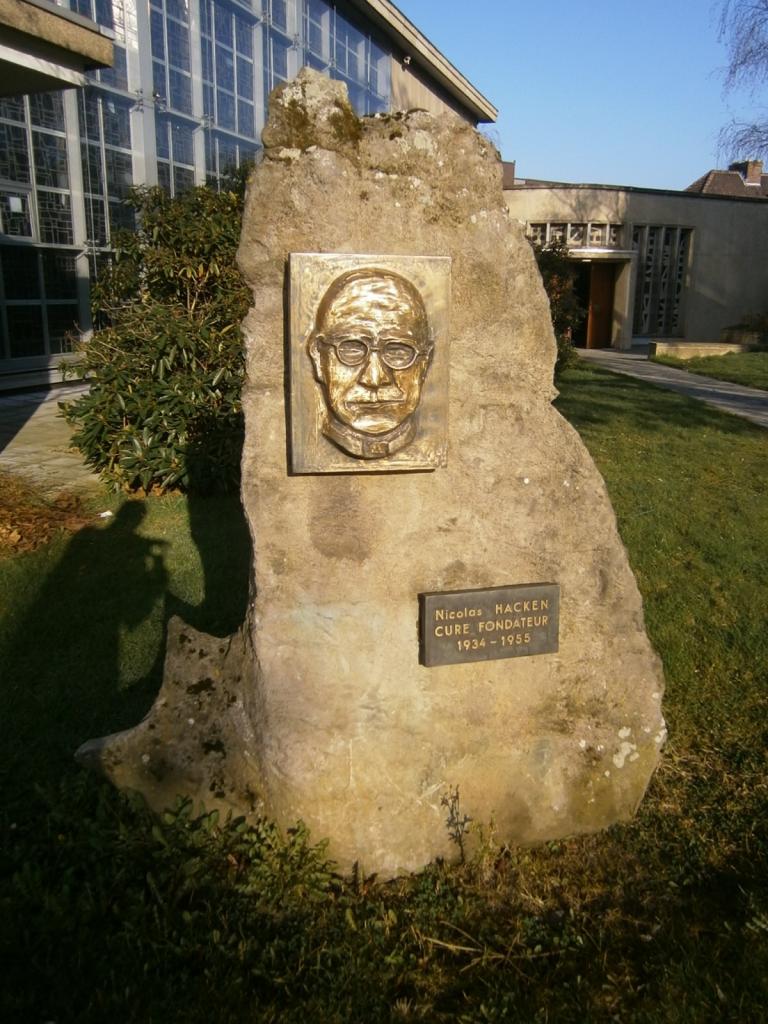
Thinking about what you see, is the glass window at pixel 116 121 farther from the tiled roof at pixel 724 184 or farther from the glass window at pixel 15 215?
the tiled roof at pixel 724 184

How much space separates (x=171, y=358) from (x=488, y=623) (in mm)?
5508

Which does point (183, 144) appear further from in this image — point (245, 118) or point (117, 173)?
point (245, 118)

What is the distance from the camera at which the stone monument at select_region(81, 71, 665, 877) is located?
2619 millimetres

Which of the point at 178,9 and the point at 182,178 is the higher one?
the point at 178,9

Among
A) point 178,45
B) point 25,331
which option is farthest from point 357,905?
point 178,45

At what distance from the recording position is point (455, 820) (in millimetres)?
2949

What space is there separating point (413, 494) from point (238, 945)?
150 centimetres

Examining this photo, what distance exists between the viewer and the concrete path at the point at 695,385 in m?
12.4

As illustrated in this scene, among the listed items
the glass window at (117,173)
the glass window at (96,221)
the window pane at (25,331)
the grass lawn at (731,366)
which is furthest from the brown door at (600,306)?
the window pane at (25,331)

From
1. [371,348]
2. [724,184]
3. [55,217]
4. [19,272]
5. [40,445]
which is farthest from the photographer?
[724,184]

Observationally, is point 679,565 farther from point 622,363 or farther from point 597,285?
point 597,285

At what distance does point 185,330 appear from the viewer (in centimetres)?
757

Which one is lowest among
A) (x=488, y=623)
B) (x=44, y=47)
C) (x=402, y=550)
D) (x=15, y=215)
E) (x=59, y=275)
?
(x=488, y=623)

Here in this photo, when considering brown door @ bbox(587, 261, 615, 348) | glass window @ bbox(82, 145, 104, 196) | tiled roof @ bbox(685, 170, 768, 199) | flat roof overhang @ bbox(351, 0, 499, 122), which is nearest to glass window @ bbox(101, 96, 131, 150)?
glass window @ bbox(82, 145, 104, 196)
